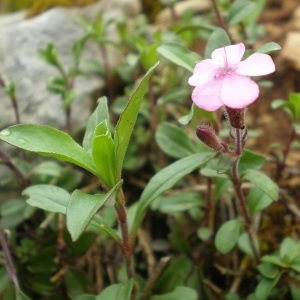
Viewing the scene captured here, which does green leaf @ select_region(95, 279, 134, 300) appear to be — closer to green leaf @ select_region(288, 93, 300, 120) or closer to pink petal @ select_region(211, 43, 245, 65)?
pink petal @ select_region(211, 43, 245, 65)

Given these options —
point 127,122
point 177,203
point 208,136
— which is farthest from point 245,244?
point 127,122

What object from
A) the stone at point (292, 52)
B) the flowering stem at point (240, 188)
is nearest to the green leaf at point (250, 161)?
the flowering stem at point (240, 188)

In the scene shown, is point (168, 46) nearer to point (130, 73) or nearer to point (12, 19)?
point (130, 73)

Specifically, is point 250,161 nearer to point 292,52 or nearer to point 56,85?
point 56,85

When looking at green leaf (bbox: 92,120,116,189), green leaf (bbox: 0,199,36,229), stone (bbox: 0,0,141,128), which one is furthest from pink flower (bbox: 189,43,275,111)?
stone (bbox: 0,0,141,128)

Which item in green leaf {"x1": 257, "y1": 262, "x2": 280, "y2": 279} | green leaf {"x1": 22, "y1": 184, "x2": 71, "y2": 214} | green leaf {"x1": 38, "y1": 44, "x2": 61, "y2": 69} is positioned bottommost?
green leaf {"x1": 257, "y1": 262, "x2": 280, "y2": 279}
